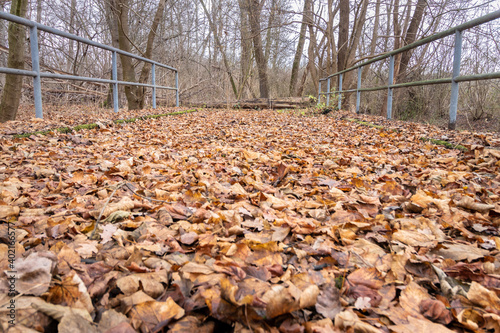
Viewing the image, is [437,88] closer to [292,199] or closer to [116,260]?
[292,199]

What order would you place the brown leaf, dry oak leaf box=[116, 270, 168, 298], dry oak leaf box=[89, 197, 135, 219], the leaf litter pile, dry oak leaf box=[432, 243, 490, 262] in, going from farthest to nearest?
dry oak leaf box=[89, 197, 135, 219], the brown leaf, dry oak leaf box=[432, 243, 490, 262], dry oak leaf box=[116, 270, 168, 298], the leaf litter pile

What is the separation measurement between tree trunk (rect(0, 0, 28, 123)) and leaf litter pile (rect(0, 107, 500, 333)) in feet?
9.02

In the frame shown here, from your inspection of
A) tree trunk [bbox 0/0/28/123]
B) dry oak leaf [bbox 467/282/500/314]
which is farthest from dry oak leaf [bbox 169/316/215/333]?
tree trunk [bbox 0/0/28/123]

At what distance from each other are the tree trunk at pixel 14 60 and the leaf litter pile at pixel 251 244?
2751 mm

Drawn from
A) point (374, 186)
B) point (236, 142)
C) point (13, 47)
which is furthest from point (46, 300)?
point (13, 47)

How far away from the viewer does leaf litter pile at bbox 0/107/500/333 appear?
0.86m

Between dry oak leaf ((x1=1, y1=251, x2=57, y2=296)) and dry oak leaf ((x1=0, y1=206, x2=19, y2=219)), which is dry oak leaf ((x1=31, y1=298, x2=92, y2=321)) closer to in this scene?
dry oak leaf ((x1=1, y1=251, x2=57, y2=296))

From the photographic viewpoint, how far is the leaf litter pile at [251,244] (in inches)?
33.9

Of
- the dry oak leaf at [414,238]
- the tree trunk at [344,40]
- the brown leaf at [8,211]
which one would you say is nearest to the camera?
the dry oak leaf at [414,238]

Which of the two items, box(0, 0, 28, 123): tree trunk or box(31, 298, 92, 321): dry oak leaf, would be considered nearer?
box(31, 298, 92, 321): dry oak leaf

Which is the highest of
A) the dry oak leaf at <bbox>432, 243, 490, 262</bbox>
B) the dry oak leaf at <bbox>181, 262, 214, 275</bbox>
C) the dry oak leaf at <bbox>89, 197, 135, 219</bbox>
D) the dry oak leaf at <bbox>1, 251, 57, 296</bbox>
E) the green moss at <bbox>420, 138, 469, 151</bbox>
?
the green moss at <bbox>420, 138, 469, 151</bbox>

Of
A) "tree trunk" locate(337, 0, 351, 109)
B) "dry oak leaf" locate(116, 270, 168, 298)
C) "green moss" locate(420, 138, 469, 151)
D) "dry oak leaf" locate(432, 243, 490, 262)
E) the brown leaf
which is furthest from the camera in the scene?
"tree trunk" locate(337, 0, 351, 109)

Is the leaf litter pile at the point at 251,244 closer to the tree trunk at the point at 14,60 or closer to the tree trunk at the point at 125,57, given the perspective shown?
the tree trunk at the point at 14,60

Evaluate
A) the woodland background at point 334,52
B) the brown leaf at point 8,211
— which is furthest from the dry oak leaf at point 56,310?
the woodland background at point 334,52
